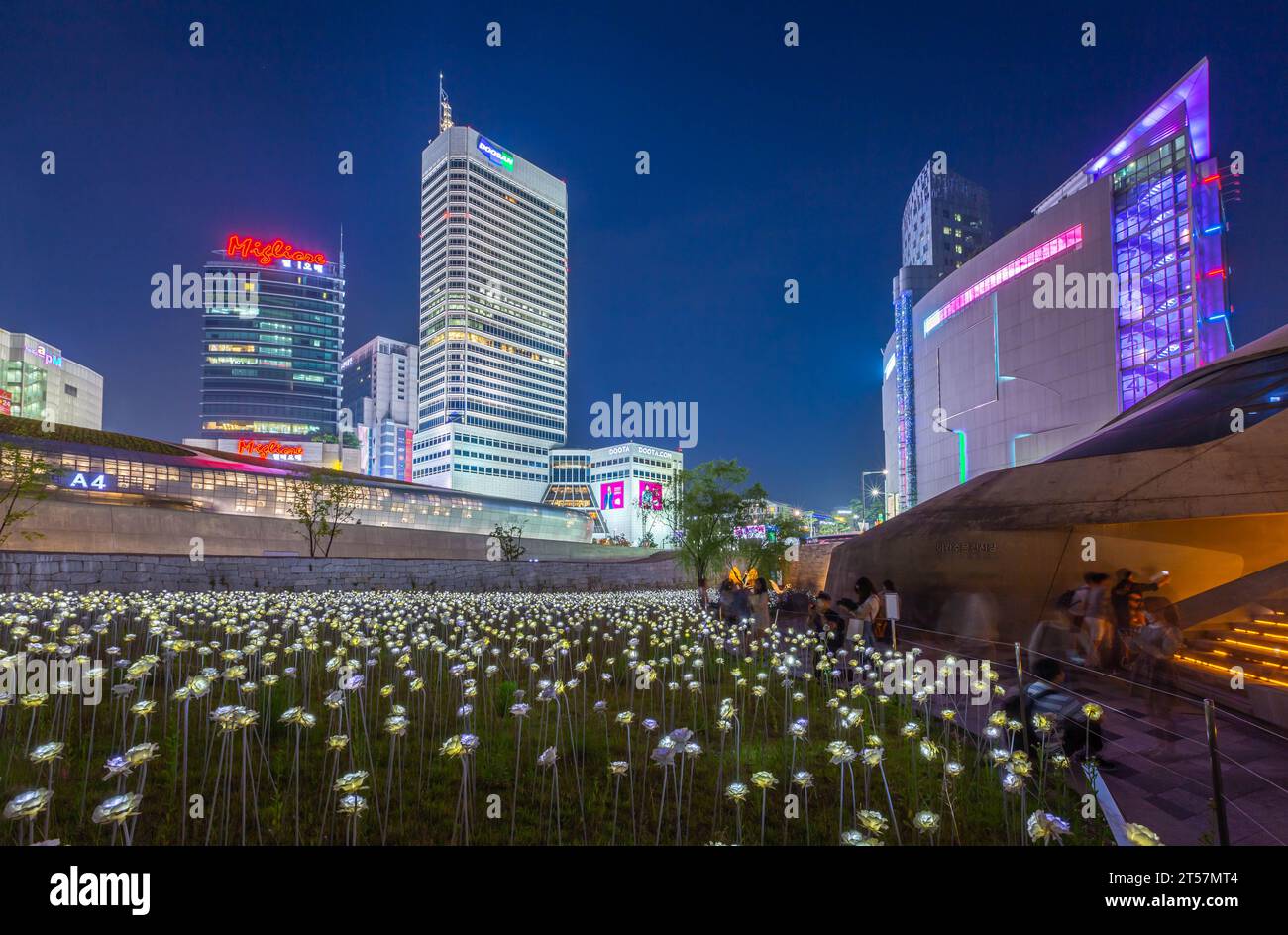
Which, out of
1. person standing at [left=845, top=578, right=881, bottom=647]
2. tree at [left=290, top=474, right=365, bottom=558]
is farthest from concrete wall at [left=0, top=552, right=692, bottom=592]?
person standing at [left=845, top=578, right=881, bottom=647]

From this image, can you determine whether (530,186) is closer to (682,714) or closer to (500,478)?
(500,478)

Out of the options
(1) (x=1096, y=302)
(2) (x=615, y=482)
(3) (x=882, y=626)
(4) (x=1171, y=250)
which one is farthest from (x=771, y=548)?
(2) (x=615, y=482)

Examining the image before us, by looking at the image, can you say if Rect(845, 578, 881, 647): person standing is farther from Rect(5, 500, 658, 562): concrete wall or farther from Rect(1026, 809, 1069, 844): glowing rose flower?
Rect(5, 500, 658, 562): concrete wall

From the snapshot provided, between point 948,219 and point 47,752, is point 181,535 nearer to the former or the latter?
point 47,752

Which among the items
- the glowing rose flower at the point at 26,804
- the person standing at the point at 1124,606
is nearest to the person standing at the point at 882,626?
the person standing at the point at 1124,606
